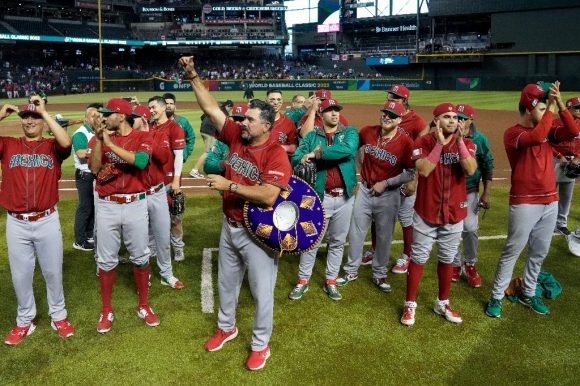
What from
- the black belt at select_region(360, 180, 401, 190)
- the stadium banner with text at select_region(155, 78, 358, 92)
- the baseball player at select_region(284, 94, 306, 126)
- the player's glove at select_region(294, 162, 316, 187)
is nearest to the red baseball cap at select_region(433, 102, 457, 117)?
the black belt at select_region(360, 180, 401, 190)

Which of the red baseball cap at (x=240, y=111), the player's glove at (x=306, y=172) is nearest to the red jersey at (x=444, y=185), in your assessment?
the player's glove at (x=306, y=172)

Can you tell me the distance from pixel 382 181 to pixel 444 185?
0.89 m

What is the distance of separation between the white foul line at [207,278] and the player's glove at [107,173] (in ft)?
6.07

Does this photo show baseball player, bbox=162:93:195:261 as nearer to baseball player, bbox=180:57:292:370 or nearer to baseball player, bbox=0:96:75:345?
baseball player, bbox=0:96:75:345

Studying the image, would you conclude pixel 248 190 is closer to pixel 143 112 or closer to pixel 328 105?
pixel 328 105

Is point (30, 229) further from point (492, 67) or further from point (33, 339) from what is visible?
point (492, 67)

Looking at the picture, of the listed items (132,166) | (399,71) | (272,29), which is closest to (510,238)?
(132,166)

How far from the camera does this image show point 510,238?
207 inches

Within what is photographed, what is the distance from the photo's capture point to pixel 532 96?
4910 mm

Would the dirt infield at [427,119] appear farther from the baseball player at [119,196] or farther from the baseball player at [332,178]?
the baseball player at [119,196]

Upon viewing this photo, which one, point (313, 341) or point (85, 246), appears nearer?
point (313, 341)

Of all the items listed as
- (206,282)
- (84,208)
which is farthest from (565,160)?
(84,208)

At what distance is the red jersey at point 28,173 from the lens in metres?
4.54

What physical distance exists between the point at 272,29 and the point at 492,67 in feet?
117
